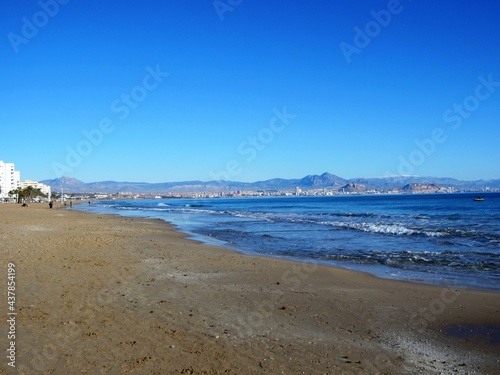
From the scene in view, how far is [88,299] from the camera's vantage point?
28.4 ft

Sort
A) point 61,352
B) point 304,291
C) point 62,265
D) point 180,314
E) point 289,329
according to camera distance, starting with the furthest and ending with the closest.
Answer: point 62,265
point 304,291
point 180,314
point 289,329
point 61,352

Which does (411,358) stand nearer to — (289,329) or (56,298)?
(289,329)

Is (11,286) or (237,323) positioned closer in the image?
(237,323)

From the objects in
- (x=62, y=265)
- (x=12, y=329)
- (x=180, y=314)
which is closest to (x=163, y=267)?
(x=62, y=265)

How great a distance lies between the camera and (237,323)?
7371 mm

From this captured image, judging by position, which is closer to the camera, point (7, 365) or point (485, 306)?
point (7, 365)

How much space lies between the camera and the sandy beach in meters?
5.60

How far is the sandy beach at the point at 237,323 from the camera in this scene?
5602mm

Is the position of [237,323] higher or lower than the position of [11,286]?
lower

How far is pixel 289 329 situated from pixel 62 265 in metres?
8.58

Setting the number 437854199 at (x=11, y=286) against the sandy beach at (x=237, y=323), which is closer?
the sandy beach at (x=237, y=323)

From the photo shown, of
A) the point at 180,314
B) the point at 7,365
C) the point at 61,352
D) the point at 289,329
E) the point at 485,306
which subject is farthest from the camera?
the point at 485,306

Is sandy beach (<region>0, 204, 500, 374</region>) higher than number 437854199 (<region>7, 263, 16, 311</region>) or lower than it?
Answer: lower

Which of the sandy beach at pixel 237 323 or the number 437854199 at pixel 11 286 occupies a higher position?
the number 437854199 at pixel 11 286
